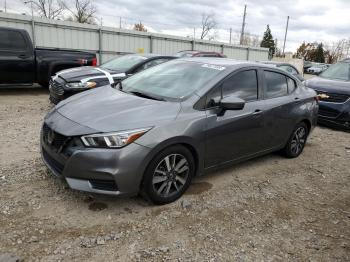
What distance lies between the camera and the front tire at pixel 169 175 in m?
3.43

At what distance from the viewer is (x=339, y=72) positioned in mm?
9438

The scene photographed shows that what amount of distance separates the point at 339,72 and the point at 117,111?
26.3 ft

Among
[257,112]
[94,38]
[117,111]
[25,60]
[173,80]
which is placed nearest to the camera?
[117,111]

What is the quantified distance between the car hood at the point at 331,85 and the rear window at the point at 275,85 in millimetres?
3627

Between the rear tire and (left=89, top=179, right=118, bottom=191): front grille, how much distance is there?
329 centimetres

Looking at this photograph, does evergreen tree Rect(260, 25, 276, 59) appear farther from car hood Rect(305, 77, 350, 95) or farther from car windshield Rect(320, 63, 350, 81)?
car hood Rect(305, 77, 350, 95)

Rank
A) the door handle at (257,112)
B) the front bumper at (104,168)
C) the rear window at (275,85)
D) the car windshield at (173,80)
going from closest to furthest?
1. the front bumper at (104,168)
2. the car windshield at (173,80)
3. the door handle at (257,112)
4. the rear window at (275,85)

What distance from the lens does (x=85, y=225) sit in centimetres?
321

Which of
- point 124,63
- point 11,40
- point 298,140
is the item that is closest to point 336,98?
point 298,140

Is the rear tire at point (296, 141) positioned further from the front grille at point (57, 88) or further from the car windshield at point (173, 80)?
the front grille at point (57, 88)

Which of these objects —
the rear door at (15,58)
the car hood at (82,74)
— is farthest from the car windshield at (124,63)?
the rear door at (15,58)

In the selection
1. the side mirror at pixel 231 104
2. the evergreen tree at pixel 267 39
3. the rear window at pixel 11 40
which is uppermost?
the evergreen tree at pixel 267 39

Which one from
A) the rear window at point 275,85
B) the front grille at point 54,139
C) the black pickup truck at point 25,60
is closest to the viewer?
the front grille at point 54,139

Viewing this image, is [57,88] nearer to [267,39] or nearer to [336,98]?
[336,98]
